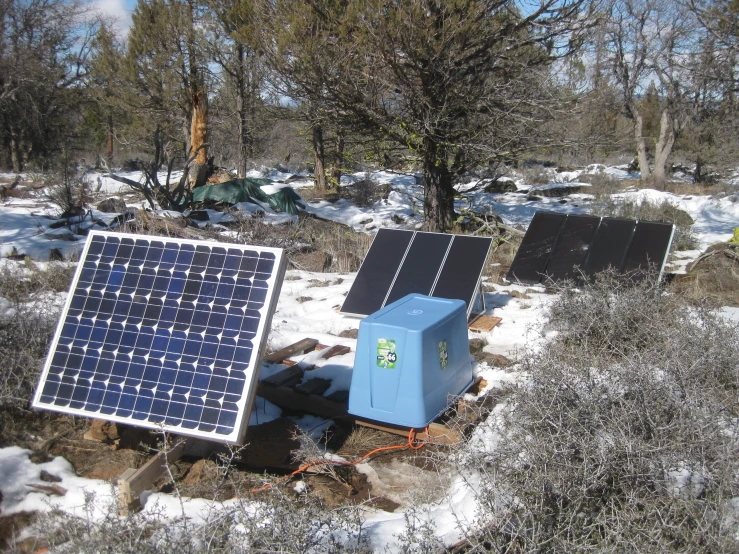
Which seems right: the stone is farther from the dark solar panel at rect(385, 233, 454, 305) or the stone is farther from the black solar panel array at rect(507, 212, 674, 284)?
the black solar panel array at rect(507, 212, 674, 284)

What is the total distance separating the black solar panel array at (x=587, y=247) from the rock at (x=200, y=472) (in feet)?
16.3

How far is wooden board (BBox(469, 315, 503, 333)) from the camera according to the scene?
23.3 ft

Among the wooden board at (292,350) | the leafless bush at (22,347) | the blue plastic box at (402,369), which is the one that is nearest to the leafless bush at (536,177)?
the wooden board at (292,350)

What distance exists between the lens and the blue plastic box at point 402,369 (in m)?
4.60

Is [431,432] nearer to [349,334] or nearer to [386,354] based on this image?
[386,354]

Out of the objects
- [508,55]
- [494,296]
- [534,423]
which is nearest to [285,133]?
[508,55]

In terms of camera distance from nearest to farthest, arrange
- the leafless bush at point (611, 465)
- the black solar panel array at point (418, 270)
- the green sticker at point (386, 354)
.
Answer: the leafless bush at point (611, 465) → the green sticker at point (386, 354) → the black solar panel array at point (418, 270)

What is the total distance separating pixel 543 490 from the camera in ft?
10.0

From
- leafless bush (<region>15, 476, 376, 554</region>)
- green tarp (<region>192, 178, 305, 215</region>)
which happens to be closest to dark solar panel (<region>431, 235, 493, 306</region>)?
leafless bush (<region>15, 476, 376, 554</region>)

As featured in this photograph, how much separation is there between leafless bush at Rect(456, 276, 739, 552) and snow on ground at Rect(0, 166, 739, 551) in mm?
Answer: 320

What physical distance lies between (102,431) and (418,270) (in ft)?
13.2

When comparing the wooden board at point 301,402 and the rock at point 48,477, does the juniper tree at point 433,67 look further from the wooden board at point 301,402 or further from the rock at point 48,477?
the rock at point 48,477

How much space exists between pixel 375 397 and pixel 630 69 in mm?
26931

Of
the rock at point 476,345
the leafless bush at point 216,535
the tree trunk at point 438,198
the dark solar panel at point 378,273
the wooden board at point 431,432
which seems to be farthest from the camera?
the tree trunk at point 438,198
